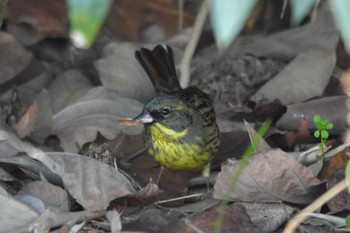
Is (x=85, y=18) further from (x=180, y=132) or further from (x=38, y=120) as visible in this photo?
(x=38, y=120)

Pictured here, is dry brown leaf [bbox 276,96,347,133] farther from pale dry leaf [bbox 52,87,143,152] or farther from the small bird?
pale dry leaf [bbox 52,87,143,152]

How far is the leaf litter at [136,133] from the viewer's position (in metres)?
3.61

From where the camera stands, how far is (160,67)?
486 centimetres

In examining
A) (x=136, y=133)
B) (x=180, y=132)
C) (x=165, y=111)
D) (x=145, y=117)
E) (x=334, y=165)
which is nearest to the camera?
(x=334, y=165)

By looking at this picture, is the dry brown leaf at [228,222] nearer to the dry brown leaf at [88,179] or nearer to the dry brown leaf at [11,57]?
the dry brown leaf at [88,179]

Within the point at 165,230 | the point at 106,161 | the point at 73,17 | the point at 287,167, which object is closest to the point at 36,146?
the point at 106,161

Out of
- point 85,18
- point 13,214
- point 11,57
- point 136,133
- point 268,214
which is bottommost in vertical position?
point 136,133

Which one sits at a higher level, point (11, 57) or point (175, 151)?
point (11, 57)

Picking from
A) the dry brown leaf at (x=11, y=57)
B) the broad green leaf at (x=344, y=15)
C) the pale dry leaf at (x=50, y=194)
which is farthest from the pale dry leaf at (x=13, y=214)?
the broad green leaf at (x=344, y=15)

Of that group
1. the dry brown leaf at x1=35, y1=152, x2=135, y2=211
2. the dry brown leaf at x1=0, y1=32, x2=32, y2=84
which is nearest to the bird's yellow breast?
the dry brown leaf at x1=35, y1=152, x2=135, y2=211

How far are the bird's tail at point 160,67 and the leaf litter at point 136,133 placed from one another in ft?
0.66

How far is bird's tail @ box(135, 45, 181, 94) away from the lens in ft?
16.0

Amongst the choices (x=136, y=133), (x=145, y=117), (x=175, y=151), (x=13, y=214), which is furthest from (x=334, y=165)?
(x=13, y=214)

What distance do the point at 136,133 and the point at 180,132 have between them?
40 centimetres
